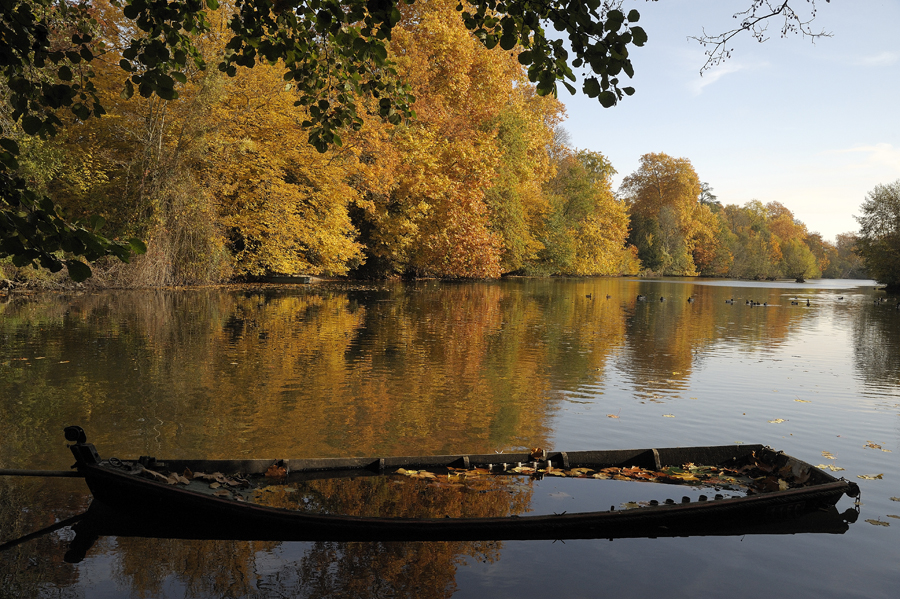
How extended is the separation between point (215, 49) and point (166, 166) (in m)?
5.28

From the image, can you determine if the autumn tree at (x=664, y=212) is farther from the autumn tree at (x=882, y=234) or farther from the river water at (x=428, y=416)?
the river water at (x=428, y=416)

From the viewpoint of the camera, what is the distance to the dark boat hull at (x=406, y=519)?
552 cm

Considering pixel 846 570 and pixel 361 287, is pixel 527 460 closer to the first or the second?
pixel 846 570

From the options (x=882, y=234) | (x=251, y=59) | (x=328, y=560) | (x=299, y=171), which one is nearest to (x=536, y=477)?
(x=328, y=560)

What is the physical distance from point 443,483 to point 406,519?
4.74 ft

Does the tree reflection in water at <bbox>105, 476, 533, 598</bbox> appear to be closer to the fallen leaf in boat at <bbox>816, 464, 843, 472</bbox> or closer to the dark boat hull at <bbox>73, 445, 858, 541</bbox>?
the dark boat hull at <bbox>73, 445, 858, 541</bbox>

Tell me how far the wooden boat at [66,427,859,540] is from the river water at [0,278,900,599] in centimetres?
19

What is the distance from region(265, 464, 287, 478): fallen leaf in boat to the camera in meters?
6.67

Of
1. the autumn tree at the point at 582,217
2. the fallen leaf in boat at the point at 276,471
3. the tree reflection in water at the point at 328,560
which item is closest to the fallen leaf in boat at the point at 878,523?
the tree reflection in water at the point at 328,560

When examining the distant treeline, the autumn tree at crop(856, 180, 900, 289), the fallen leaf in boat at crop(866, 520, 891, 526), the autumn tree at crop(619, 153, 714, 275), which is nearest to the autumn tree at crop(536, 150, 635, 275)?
the distant treeline

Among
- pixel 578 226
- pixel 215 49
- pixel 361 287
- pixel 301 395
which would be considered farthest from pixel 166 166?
pixel 578 226

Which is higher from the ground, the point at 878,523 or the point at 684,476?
the point at 684,476

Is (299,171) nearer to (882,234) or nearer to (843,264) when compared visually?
(882,234)

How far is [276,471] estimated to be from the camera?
21.9 feet
